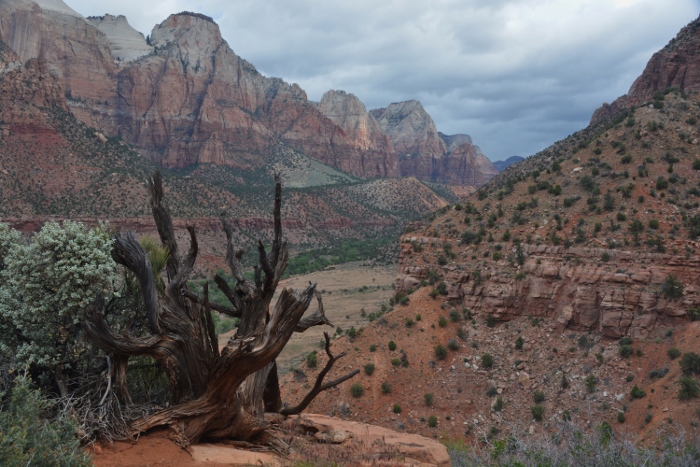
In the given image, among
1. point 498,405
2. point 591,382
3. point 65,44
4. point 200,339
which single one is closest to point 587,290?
point 591,382

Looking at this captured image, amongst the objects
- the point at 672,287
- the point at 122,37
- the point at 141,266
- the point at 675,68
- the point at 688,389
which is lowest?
the point at 688,389

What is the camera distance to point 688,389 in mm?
14609

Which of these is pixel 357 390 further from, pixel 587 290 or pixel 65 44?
pixel 65 44

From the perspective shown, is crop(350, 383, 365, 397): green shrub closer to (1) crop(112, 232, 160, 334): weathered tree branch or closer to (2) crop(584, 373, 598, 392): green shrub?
(2) crop(584, 373, 598, 392): green shrub

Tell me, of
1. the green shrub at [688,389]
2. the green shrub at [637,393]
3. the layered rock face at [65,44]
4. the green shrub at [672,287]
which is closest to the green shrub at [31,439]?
the green shrub at [688,389]

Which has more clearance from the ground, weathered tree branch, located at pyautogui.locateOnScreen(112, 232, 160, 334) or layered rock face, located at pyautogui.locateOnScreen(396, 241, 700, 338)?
weathered tree branch, located at pyautogui.locateOnScreen(112, 232, 160, 334)

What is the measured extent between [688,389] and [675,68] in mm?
29421

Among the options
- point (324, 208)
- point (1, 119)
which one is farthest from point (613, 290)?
point (324, 208)

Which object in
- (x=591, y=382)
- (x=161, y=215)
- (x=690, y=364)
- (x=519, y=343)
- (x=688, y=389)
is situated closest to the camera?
(x=161, y=215)

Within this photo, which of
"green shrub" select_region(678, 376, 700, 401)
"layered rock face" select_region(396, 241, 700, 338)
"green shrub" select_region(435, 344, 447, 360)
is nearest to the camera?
"green shrub" select_region(678, 376, 700, 401)

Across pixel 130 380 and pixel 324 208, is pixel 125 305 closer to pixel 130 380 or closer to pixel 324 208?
pixel 130 380

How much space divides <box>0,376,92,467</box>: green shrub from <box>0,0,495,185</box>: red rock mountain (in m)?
135

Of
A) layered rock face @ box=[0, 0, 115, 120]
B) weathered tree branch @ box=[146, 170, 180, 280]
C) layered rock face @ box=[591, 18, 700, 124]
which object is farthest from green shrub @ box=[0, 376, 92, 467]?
layered rock face @ box=[0, 0, 115, 120]

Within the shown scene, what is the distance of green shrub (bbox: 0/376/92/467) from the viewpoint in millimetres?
4309
